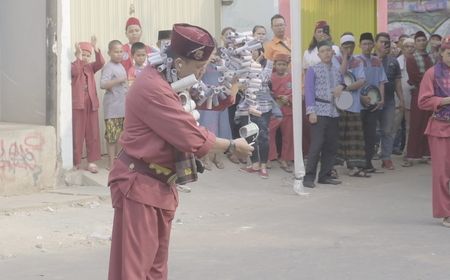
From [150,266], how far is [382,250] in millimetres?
3105

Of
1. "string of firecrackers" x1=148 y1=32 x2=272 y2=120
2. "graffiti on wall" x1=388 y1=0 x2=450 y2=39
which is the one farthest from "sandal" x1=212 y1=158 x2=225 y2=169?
"graffiti on wall" x1=388 y1=0 x2=450 y2=39

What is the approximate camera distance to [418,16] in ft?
59.1

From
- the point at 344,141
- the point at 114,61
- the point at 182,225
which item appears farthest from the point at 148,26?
the point at 182,225

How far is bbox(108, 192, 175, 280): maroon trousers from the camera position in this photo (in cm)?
439

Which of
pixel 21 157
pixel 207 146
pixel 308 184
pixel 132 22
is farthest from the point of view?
pixel 308 184

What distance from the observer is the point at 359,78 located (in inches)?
449

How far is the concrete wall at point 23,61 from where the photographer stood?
990 centimetres

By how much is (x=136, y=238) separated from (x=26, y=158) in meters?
5.23

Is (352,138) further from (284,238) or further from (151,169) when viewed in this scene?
(151,169)

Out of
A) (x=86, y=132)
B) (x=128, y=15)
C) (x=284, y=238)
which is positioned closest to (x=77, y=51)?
(x=86, y=132)

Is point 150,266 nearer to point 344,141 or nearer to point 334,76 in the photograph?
point 334,76

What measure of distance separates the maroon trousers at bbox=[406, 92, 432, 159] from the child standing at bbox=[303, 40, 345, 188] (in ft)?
8.01

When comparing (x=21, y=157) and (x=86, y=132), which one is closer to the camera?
(x=21, y=157)

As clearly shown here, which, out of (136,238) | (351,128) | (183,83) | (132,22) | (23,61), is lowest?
(136,238)
